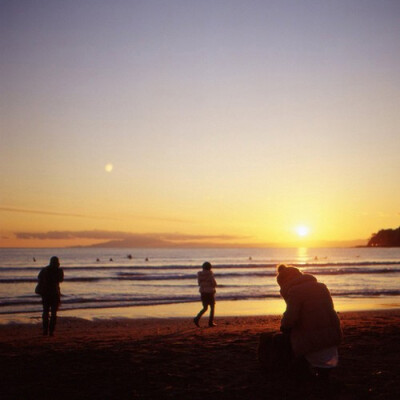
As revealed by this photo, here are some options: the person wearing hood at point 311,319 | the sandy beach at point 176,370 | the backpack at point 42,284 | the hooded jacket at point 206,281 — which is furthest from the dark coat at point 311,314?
the hooded jacket at point 206,281

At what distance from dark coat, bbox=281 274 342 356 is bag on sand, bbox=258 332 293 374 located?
1.53ft

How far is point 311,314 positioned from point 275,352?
1.21 m

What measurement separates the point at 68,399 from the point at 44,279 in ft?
20.4

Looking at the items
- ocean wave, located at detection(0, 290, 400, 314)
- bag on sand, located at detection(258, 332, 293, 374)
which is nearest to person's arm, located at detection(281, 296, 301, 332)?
bag on sand, located at detection(258, 332, 293, 374)

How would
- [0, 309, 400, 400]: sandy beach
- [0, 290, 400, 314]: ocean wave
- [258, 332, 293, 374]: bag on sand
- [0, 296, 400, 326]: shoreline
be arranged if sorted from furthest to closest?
[0, 290, 400, 314]: ocean wave
[0, 296, 400, 326]: shoreline
[258, 332, 293, 374]: bag on sand
[0, 309, 400, 400]: sandy beach

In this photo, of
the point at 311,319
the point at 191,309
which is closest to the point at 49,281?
the point at 311,319

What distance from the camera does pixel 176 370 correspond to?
23.5ft

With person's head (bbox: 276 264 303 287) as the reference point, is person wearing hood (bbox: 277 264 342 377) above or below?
below

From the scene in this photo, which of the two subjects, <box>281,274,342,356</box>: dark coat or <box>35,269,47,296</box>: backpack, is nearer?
<box>281,274,342,356</box>: dark coat

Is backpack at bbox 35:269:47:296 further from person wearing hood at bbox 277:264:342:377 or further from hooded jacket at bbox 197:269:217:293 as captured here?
person wearing hood at bbox 277:264:342:377

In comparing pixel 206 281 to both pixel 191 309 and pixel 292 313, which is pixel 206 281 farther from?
pixel 292 313

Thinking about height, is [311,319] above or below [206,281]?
above

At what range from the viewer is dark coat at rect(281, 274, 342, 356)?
5.55 m

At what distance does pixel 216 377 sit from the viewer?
6.80m
